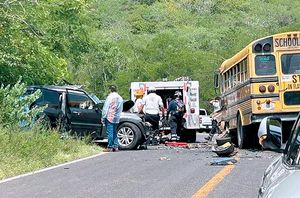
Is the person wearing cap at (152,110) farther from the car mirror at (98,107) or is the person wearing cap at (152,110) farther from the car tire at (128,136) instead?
the car tire at (128,136)

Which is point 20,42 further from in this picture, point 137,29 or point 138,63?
point 137,29

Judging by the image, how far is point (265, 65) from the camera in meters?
16.6

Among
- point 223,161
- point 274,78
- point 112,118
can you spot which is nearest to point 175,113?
point 112,118

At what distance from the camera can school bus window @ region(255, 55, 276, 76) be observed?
16.5 m

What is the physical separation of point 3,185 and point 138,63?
61764 millimetres

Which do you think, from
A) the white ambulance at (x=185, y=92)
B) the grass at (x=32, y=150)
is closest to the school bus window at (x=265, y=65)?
the grass at (x=32, y=150)

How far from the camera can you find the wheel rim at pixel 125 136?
17.5 m

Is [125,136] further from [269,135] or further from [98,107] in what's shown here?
[269,135]

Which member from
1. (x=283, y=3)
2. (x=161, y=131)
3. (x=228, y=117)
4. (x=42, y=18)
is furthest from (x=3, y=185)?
(x=283, y=3)

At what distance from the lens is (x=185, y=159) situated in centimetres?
1383

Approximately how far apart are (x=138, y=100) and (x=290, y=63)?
6154 mm

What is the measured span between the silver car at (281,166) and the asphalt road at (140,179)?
3.70 meters

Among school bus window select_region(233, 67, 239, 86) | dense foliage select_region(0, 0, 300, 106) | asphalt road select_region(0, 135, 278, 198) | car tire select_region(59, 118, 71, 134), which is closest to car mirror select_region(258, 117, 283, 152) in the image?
asphalt road select_region(0, 135, 278, 198)

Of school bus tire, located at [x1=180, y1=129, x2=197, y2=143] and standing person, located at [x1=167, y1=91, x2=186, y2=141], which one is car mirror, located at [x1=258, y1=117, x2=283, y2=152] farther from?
school bus tire, located at [x1=180, y1=129, x2=197, y2=143]
